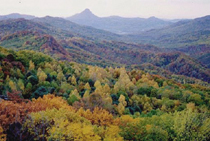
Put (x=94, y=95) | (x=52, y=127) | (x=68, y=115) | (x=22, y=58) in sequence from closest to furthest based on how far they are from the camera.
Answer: (x=52, y=127), (x=68, y=115), (x=94, y=95), (x=22, y=58)

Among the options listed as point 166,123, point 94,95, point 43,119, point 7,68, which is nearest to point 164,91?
point 94,95

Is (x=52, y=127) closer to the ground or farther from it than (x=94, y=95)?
farther from it

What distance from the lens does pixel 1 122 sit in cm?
2805


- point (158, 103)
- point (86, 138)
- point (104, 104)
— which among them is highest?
point (86, 138)

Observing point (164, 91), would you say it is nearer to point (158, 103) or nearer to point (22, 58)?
point (158, 103)

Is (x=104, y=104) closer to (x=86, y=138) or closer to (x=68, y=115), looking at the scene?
(x=68, y=115)

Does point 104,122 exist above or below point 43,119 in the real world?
below

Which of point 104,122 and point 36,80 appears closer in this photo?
point 104,122

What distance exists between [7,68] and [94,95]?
30.0 meters

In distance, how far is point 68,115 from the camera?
→ 33656 mm

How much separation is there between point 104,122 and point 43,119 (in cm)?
1222

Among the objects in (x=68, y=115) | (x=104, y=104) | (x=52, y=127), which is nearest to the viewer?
(x=52, y=127)

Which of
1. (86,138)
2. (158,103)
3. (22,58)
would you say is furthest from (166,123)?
(22,58)

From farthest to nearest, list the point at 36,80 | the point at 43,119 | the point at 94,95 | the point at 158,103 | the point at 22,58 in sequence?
the point at 22,58 → the point at 158,103 → the point at 36,80 → the point at 94,95 → the point at 43,119
